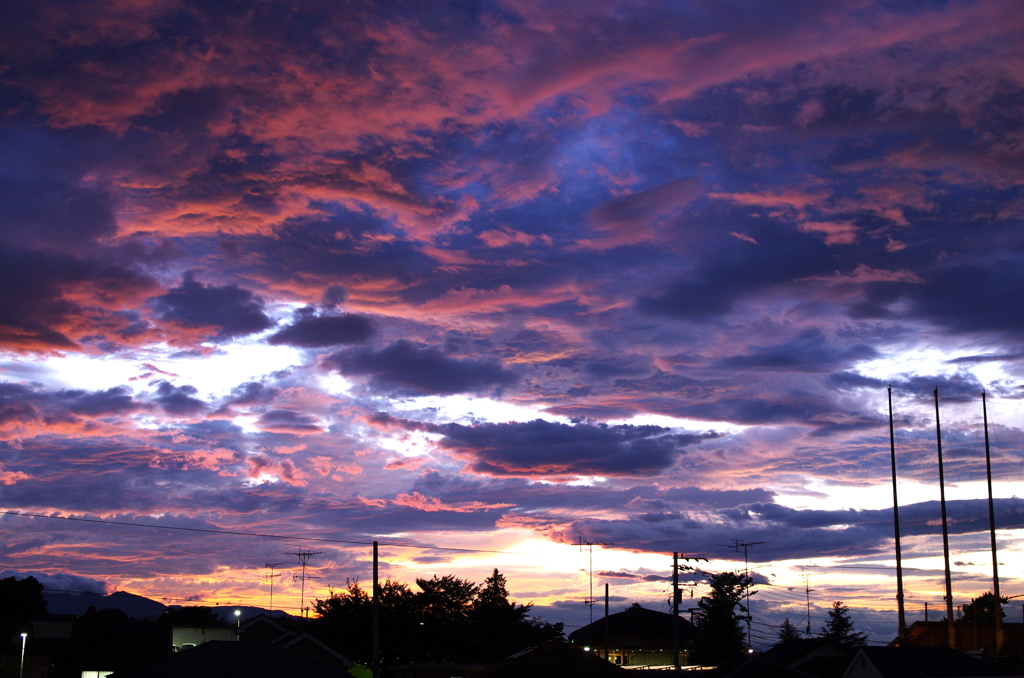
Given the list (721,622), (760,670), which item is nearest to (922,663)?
(760,670)

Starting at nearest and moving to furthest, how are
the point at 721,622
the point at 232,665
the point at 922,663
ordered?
the point at 232,665 → the point at 922,663 → the point at 721,622

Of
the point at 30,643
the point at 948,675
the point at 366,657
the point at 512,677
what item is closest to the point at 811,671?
the point at 948,675

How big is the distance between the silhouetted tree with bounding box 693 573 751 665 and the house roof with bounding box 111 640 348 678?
61.0 m

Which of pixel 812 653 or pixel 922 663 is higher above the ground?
pixel 922 663

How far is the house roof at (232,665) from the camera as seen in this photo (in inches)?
1670

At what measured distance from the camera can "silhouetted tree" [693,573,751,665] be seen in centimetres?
9700

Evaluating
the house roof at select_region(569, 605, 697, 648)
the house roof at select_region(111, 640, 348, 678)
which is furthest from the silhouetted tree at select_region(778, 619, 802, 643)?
the house roof at select_region(111, 640, 348, 678)

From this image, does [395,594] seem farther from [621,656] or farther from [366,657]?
[621,656]

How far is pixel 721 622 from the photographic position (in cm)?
10125

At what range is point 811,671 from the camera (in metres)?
73.1

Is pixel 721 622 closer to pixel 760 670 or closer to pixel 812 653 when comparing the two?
pixel 812 653

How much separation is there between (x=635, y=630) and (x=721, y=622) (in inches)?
457

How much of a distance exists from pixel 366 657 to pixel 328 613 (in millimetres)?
6597

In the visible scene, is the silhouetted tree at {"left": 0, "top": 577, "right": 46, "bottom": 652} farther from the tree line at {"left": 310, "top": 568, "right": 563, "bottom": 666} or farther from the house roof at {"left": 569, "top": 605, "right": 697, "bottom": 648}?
the house roof at {"left": 569, "top": 605, "right": 697, "bottom": 648}
